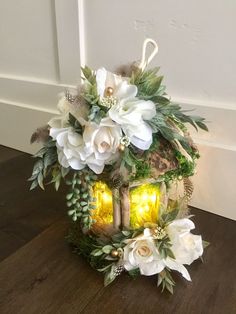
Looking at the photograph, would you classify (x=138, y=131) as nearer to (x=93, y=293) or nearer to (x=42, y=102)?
(x=93, y=293)

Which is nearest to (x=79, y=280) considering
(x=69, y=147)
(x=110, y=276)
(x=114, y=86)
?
(x=110, y=276)

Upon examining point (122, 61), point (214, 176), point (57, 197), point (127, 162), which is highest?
point (122, 61)

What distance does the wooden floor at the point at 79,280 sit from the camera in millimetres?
545

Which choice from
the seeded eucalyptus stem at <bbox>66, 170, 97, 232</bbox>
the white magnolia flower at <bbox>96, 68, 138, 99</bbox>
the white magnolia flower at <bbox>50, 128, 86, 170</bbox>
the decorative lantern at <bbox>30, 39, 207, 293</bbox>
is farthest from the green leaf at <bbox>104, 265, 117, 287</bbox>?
the white magnolia flower at <bbox>96, 68, 138, 99</bbox>

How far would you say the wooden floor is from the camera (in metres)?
0.54

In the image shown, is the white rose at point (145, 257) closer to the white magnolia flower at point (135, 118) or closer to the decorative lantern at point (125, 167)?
the decorative lantern at point (125, 167)

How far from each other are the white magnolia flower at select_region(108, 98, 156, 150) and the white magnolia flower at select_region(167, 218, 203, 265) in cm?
17

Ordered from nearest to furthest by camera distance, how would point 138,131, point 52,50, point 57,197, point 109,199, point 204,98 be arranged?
point 138,131 → point 109,199 → point 204,98 → point 57,197 → point 52,50

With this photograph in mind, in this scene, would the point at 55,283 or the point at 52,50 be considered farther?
the point at 52,50

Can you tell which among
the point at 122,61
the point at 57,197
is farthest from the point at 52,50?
the point at 57,197

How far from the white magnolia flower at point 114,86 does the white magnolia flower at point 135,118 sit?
0.04ft

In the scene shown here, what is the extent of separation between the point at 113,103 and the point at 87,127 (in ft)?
0.19

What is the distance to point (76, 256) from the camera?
2.19 ft

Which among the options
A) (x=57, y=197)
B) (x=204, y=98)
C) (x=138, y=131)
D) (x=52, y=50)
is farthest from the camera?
(x=52, y=50)
